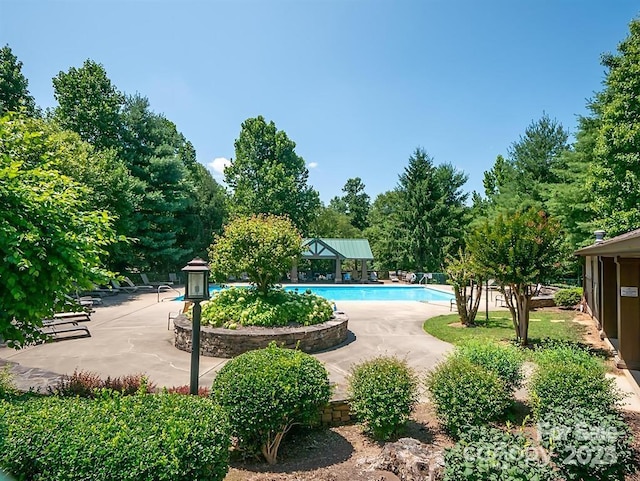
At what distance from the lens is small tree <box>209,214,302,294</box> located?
9.82 meters

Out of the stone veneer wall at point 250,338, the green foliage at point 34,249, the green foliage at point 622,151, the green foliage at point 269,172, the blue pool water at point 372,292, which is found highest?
the green foliage at point 269,172

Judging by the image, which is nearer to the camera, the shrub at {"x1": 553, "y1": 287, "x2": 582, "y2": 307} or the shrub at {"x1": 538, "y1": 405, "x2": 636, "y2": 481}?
the shrub at {"x1": 538, "y1": 405, "x2": 636, "y2": 481}

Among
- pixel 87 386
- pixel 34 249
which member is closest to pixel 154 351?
pixel 87 386

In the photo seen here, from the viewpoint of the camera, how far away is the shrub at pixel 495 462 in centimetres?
274

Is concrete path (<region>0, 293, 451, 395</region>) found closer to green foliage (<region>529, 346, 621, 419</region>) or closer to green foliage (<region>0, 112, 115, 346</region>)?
green foliage (<region>0, 112, 115, 346</region>)

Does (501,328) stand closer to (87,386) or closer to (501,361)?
(501,361)

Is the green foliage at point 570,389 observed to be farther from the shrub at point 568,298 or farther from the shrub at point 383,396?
the shrub at point 568,298

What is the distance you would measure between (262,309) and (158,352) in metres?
2.54

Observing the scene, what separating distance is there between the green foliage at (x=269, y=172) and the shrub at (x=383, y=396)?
29.5m

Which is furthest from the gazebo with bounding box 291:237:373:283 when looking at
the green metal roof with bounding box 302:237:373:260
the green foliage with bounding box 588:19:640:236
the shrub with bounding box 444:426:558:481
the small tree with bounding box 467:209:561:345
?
the shrub with bounding box 444:426:558:481

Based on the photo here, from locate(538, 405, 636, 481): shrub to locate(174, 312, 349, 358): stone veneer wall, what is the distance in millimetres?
5563

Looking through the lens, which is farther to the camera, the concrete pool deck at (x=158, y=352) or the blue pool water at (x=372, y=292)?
the blue pool water at (x=372, y=292)

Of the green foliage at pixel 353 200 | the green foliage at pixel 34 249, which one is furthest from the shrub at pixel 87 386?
the green foliage at pixel 353 200

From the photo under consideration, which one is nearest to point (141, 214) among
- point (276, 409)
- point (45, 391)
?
point (45, 391)
